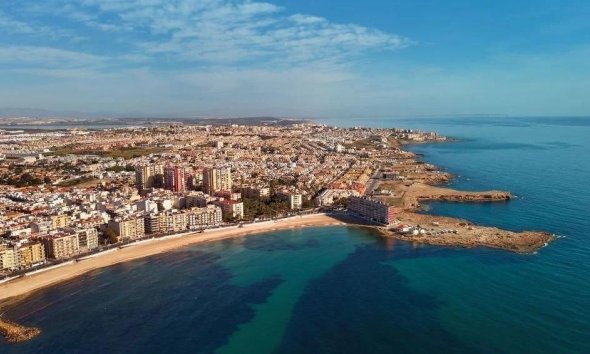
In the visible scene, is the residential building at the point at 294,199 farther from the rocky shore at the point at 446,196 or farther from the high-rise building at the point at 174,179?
the high-rise building at the point at 174,179

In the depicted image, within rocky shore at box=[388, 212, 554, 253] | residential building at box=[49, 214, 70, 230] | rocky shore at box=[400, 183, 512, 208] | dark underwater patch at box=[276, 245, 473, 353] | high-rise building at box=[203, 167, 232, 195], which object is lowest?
dark underwater patch at box=[276, 245, 473, 353]

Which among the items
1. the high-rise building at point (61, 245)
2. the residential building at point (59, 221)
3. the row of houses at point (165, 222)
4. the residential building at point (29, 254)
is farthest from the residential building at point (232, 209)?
the residential building at point (29, 254)

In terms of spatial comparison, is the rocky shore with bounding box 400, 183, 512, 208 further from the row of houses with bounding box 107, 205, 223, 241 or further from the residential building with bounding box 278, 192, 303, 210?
the row of houses with bounding box 107, 205, 223, 241

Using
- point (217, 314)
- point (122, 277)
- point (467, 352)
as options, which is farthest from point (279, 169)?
point (467, 352)

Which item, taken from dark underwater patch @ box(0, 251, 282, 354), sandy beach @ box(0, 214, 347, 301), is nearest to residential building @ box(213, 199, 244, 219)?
sandy beach @ box(0, 214, 347, 301)

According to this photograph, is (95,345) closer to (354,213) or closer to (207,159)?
(354,213)

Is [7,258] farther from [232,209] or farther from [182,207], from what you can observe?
[232,209]
